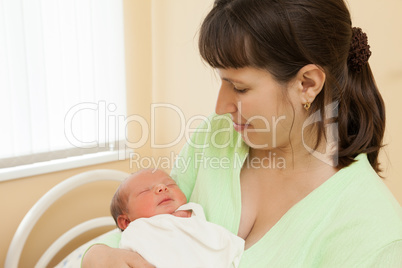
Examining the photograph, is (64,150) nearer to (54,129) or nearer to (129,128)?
(54,129)

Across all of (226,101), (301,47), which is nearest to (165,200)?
(226,101)

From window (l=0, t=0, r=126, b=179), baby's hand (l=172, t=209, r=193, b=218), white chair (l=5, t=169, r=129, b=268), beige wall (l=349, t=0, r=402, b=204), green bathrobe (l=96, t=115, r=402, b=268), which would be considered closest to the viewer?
green bathrobe (l=96, t=115, r=402, b=268)

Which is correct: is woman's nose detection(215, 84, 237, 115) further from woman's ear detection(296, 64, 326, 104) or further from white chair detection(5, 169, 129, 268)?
white chair detection(5, 169, 129, 268)

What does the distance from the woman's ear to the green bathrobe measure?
0.19 meters

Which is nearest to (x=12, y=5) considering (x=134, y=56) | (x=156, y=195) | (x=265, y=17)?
(x=134, y=56)

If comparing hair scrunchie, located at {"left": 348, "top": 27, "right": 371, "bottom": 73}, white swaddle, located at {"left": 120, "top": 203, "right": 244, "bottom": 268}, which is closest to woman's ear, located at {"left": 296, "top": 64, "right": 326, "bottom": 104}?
hair scrunchie, located at {"left": 348, "top": 27, "right": 371, "bottom": 73}

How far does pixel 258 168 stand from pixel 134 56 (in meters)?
1.32

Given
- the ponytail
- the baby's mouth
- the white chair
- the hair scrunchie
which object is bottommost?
the white chair

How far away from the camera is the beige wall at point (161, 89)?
1410 millimetres

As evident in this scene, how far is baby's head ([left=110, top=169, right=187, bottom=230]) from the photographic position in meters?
1.13

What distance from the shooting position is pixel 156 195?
1.14m

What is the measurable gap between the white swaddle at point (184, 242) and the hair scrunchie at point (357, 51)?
515mm

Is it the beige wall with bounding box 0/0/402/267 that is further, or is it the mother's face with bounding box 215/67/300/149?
the beige wall with bounding box 0/0/402/267

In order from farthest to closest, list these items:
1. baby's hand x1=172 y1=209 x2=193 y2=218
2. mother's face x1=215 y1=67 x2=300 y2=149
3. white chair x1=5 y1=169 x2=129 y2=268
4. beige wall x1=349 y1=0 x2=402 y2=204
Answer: white chair x1=5 y1=169 x2=129 y2=268 → beige wall x1=349 y1=0 x2=402 y2=204 → baby's hand x1=172 y1=209 x2=193 y2=218 → mother's face x1=215 y1=67 x2=300 y2=149
